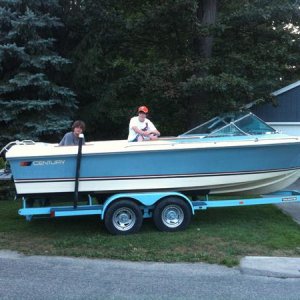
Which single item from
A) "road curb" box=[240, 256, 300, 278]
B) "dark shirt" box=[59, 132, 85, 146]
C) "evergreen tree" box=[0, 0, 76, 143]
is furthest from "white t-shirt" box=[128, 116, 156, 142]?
"evergreen tree" box=[0, 0, 76, 143]

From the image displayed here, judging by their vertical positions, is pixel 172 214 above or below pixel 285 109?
below

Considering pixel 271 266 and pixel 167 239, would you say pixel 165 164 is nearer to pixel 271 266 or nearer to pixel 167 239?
pixel 167 239

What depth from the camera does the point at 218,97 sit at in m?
13.5

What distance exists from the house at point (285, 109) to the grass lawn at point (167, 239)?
22.6 ft

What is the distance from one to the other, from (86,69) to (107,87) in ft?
2.84

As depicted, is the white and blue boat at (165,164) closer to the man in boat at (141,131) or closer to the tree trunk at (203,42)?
the man in boat at (141,131)

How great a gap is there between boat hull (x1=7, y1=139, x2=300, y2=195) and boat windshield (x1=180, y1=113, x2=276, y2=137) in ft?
1.62

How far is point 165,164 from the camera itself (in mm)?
8172

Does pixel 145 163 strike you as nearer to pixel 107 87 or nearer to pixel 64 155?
pixel 64 155

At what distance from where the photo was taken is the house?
15.8 metres

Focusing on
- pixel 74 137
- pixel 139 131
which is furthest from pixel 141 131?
pixel 74 137

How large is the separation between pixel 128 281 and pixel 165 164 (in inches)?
105

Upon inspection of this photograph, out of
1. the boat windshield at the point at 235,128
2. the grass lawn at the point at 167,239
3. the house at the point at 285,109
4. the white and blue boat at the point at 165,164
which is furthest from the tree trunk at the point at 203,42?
the white and blue boat at the point at 165,164

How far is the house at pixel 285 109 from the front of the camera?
1584 centimetres
